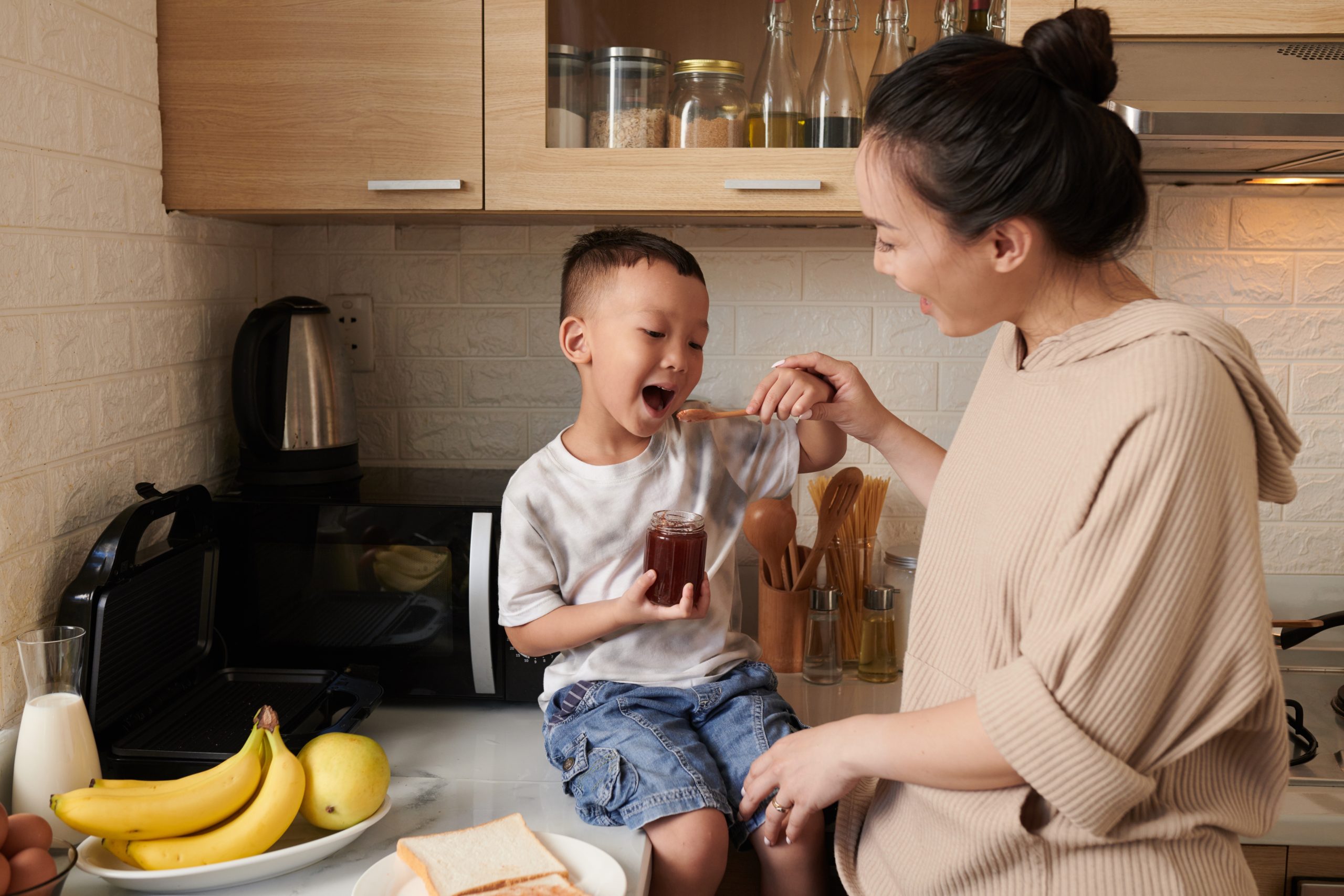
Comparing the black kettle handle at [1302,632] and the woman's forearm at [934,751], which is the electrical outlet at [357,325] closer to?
the woman's forearm at [934,751]

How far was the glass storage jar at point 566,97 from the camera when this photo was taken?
1.56 m

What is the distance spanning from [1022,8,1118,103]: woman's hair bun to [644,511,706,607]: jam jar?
589 mm

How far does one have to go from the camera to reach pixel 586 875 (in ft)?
3.67

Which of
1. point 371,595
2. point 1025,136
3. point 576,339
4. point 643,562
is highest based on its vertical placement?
point 1025,136

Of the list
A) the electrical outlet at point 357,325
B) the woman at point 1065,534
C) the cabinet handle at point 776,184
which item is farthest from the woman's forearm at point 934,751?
the electrical outlet at point 357,325

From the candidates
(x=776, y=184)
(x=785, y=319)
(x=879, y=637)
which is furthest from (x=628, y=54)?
(x=879, y=637)

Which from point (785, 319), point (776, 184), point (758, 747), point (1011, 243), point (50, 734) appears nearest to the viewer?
point (1011, 243)

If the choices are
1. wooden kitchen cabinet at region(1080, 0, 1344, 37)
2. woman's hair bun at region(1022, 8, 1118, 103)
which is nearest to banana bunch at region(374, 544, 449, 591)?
woman's hair bun at region(1022, 8, 1118, 103)

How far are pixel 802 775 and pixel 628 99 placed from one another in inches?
39.3

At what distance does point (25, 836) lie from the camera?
1010 mm

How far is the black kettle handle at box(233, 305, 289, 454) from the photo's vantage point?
5.47 ft

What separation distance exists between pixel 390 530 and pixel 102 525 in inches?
14.9

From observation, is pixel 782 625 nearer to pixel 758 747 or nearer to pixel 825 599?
pixel 825 599

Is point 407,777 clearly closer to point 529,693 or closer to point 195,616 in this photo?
point 529,693
